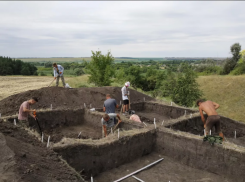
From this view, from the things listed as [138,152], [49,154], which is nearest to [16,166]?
[49,154]

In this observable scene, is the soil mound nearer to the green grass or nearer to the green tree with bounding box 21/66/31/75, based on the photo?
the green grass

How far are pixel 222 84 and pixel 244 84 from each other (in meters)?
2.66

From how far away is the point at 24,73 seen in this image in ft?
135

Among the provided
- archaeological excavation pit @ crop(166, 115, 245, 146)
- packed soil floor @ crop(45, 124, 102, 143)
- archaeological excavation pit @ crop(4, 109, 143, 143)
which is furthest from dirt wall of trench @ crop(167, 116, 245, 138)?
archaeological excavation pit @ crop(4, 109, 143, 143)

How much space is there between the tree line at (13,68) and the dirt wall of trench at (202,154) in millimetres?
37685

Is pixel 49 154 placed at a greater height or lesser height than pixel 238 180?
greater

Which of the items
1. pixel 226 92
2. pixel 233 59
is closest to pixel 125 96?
pixel 226 92

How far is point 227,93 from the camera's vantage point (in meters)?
26.9

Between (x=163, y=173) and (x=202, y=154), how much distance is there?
1181mm

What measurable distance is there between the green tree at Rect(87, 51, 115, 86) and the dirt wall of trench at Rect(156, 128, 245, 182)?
45.1 feet

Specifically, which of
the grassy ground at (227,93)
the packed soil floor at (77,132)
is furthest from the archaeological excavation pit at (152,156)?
the grassy ground at (227,93)

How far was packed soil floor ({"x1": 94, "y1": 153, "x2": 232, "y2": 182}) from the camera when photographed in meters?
5.33

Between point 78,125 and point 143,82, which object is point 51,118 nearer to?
point 78,125

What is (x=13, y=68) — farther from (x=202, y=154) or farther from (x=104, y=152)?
(x=202, y=154)
